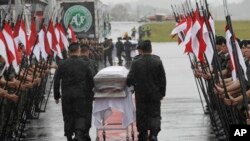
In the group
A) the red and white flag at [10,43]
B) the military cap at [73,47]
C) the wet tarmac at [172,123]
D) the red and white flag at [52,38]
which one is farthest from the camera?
the red and white flag at [52,38]

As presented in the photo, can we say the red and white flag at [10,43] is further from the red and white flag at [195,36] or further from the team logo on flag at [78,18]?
the team logo on flag at [78,18]

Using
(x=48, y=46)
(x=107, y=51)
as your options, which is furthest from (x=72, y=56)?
(x=107, y=51)

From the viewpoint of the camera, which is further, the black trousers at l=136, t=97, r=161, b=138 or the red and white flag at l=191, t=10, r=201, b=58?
the black trousers at l=136, t=97, r=161, b=138

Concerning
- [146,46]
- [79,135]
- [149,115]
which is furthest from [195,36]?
[79,135]

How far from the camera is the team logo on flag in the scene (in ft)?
95.4

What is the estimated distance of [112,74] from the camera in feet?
45.8

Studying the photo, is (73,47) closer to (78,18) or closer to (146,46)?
(146,46)

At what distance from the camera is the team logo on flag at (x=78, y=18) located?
95.4ft

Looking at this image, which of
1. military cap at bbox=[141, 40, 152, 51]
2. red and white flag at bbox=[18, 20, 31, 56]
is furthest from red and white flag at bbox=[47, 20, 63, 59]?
→ military cap at bbox=[141, 40, 152, 51]

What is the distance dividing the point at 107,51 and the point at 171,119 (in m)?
20.7

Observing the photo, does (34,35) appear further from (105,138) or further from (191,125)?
(191,125)

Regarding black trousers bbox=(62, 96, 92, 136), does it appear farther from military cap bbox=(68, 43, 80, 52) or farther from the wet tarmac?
the wet tarmac

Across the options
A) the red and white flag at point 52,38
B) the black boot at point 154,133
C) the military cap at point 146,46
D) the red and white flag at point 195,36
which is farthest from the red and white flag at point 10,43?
the red and white flag at point 52,38

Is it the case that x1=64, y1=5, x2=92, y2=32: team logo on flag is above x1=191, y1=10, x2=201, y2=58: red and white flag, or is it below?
below
